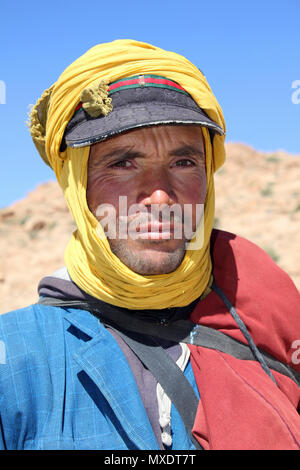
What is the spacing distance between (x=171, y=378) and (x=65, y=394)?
38 cm

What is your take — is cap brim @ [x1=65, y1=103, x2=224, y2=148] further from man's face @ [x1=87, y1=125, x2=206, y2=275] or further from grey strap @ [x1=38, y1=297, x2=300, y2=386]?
grey strap @ [x1=38, y1=297, x2=300, y2=386]

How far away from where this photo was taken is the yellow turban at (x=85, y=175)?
167cm

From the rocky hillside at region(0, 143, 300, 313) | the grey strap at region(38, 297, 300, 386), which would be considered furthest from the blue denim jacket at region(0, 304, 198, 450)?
the rocky hillside at region(0, 143, 300, 313)

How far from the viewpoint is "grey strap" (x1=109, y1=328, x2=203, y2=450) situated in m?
1.50

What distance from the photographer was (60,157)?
185cm

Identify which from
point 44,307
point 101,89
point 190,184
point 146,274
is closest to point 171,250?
point 146,274

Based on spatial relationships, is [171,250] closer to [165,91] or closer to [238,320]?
[238,320]

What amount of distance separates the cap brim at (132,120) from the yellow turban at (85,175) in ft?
0.34

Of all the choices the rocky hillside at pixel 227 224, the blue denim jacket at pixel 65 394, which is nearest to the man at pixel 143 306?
the blue denim jacket at pixel 65 394

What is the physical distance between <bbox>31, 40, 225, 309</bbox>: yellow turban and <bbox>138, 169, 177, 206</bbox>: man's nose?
0.23 meters

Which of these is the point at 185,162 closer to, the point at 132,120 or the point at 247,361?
the point at 132,120

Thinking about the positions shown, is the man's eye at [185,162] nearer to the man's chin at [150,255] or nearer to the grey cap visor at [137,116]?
the grey cap visor at [137,116]

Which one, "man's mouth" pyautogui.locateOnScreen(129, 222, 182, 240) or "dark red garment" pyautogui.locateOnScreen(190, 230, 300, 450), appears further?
"man's mouth" pyautogui.locateOnScreen(129, 222, 182, 240)

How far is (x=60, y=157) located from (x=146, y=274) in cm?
A: 65
